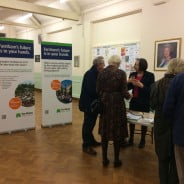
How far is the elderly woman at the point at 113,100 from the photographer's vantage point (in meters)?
2.87

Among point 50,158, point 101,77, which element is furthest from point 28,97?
point 101,77

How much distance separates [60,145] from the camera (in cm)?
396

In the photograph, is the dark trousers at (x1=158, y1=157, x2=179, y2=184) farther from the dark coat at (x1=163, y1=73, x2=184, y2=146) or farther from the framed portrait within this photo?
the framed portrait

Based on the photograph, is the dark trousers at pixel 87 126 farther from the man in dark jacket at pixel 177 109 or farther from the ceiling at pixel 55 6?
the ceiling at pixel 55 6

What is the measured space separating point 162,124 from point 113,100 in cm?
81

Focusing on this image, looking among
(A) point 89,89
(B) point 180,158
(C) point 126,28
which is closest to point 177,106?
(B) point 180,158

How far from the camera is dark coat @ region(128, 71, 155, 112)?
3562 mm

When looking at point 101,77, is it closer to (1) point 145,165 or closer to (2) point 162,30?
(1) point 145,165

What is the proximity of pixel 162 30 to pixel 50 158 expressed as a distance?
401cm

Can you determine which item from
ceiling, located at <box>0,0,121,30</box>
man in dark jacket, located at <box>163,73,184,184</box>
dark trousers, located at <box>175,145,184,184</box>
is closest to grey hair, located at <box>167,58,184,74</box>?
man in dark jacket, located at <box>163,73,184,184</box>

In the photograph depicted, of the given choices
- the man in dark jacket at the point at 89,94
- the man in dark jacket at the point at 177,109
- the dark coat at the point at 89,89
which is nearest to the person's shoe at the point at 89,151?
the man in dark jacket at the point at 89,94

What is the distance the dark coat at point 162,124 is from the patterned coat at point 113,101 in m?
0.65

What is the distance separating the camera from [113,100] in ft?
9.46

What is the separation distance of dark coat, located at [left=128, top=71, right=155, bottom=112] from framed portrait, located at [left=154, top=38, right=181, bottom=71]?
2205 millimetres
